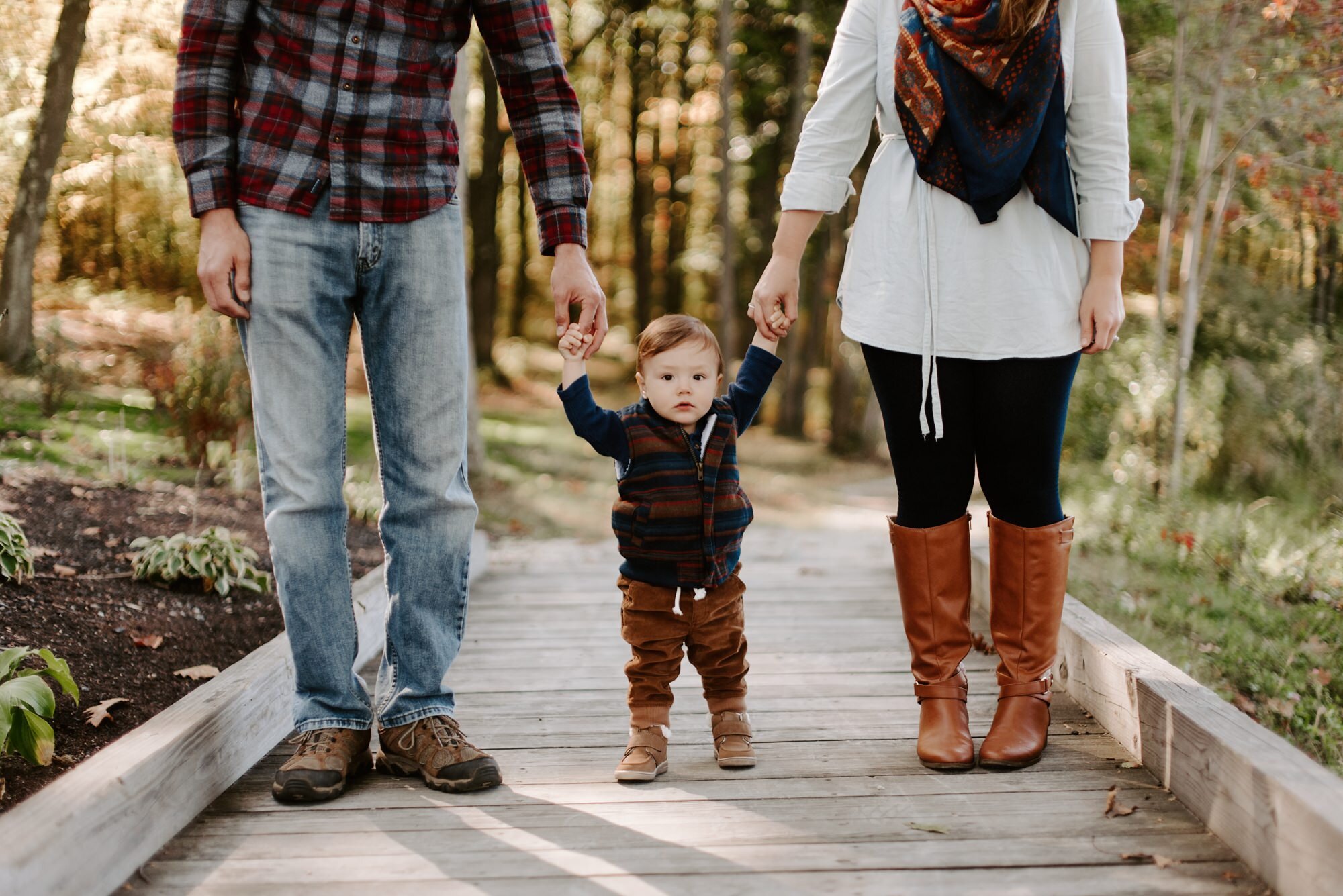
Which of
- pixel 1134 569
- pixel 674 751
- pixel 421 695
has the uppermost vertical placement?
pixel 421 695

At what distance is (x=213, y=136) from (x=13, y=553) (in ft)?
4.26

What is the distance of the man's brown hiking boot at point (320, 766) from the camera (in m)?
2.13

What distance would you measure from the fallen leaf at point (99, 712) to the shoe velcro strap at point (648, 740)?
3.63 ft

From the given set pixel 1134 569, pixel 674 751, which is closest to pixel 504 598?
pixel 674 751

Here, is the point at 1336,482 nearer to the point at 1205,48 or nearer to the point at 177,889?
the point at 1205,48

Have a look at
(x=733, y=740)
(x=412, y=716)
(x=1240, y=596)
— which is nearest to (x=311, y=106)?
(x=412, y=716)

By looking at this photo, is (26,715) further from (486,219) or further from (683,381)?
(486,219)

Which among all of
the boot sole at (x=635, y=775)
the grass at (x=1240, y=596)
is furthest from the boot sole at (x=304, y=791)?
the grass at (x=1240, y=596)

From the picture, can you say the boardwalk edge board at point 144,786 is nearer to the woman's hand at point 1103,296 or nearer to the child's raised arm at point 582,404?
the child's raised arm at point 582,404

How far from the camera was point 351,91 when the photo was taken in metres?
2.13

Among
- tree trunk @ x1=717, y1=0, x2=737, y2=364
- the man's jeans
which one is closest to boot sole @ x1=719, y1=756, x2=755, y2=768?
the man's jeans

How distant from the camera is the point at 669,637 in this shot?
2.40 metres

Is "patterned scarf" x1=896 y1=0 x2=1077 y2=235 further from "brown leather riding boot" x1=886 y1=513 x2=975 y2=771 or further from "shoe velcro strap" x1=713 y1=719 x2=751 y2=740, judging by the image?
"shoe velcro strap" x1=713 y1=719 x2=751 y2=740

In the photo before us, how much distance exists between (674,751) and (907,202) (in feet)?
4.28
